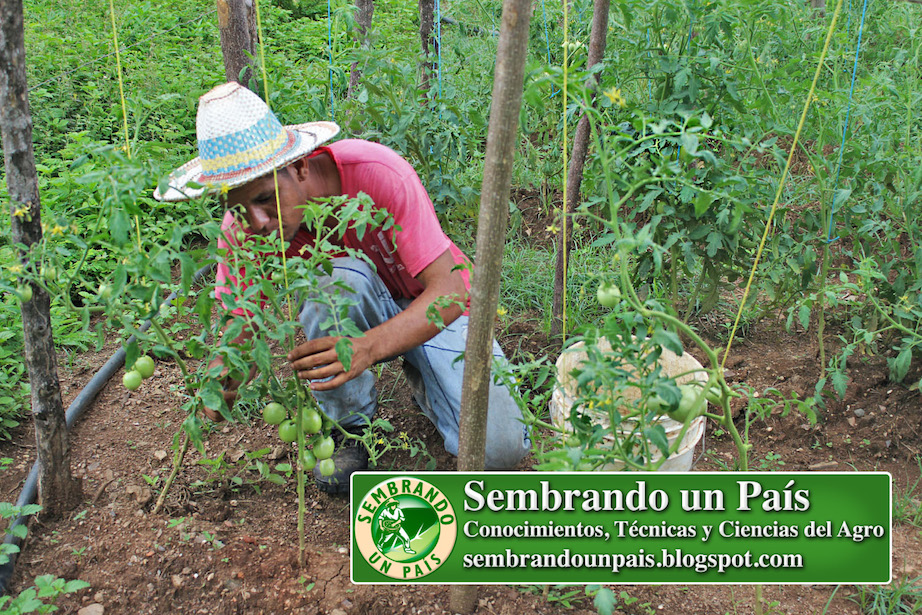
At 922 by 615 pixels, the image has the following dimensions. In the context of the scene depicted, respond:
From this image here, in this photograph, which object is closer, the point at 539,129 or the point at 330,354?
the point at 330,354

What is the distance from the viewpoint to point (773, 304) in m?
2.63

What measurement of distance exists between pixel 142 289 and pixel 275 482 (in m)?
0.84

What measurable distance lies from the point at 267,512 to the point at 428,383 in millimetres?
584

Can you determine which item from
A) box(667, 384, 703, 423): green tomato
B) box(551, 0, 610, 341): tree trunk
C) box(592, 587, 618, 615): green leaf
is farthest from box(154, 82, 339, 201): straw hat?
box(592, 587, 618, 615): green leaf

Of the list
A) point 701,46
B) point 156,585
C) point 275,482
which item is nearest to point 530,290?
point 701,46

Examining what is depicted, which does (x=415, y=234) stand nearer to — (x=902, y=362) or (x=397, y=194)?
(x=397, y=194)

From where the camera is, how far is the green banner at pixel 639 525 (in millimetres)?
1392

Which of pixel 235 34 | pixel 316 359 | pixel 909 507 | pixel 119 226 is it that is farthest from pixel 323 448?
pixel 235 34

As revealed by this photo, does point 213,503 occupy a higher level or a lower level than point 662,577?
lower

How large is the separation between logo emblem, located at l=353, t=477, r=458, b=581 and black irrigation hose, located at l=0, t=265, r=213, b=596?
23.8 inches

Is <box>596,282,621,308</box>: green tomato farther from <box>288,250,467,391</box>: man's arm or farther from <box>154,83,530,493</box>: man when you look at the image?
<box>288,250,467,391</box>: man's arm

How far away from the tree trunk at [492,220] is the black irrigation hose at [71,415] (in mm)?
709

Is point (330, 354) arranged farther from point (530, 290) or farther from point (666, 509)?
point (530, 290)

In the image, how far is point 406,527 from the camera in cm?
149
